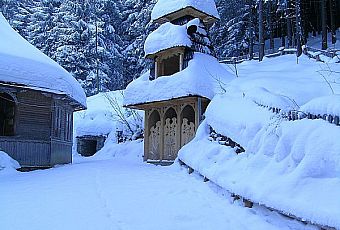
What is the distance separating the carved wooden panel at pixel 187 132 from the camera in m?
16.5

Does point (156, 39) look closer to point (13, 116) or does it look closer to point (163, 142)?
point (163, 142)

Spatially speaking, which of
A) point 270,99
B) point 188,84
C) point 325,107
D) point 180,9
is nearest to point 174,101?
point 188,84

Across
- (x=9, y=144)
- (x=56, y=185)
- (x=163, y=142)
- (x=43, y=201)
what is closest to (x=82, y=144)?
(x=163, y=142)

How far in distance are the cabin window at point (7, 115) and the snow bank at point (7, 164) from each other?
216 centimetres

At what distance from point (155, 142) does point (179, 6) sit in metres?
6.78

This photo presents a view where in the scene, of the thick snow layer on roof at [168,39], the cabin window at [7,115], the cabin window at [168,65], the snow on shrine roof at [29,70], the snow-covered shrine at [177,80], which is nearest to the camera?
the snow on shrine roof at [29,70]

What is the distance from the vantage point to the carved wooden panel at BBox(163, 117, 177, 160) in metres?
17.4

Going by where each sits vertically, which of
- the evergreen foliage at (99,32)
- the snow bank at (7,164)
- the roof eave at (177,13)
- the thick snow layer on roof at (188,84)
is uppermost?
the evergreen foliage at (99,32)

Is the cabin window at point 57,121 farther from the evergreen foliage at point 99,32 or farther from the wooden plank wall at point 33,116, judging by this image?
the evergreen foliage at point 99,32

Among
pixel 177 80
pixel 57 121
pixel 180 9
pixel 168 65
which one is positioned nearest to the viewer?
pixel 177 80

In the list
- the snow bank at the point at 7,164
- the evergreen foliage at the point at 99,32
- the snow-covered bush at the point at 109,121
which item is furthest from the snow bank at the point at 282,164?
the evergreen foliage at the point at 99,32

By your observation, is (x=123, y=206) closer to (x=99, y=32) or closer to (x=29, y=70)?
(x=29, y=70)

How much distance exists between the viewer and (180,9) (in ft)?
59.6

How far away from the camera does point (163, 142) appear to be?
59.4ft
